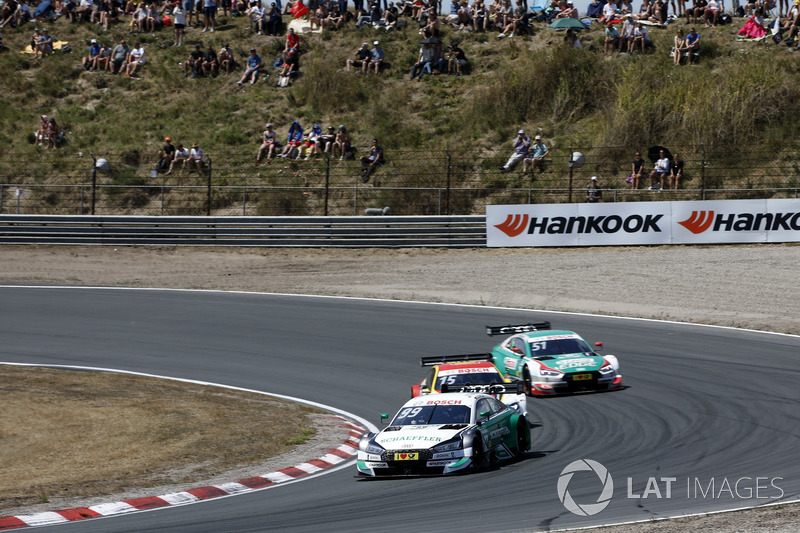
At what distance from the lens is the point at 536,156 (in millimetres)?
37562

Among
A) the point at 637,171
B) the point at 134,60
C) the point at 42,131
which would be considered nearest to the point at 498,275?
the point at 637,171

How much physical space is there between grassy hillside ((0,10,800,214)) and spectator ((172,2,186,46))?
0.67m

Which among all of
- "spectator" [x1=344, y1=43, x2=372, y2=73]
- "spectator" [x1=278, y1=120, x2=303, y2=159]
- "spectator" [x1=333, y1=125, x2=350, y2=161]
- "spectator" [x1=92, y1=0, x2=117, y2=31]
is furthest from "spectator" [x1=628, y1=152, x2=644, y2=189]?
"spectator" [x1=92, y1=0, x2=117, y2=31]

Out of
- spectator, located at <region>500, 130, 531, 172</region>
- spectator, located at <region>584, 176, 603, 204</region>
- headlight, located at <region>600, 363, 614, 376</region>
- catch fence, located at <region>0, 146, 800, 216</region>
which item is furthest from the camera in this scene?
spectator, located at <region>500, 130, 531, 172</region>

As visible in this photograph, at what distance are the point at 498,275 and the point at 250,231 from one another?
9.80 metres

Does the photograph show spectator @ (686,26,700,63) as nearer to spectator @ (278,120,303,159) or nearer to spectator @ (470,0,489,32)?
spectator @ (470,0,489,32)

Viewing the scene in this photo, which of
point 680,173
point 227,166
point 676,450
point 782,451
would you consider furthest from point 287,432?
point 227,166

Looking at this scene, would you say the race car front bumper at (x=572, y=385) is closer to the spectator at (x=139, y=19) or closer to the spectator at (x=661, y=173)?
the spectator at (x=661, y=173)

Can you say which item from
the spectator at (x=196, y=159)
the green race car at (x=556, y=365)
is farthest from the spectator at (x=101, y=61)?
the green race car at (x=556, y=365)

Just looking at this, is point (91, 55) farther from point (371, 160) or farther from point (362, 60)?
point (371, 160)

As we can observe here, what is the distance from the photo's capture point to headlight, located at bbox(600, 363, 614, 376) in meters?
18.1

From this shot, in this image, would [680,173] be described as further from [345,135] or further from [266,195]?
[266,195]

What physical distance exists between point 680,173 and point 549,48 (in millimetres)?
13784

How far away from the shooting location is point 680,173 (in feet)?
114
